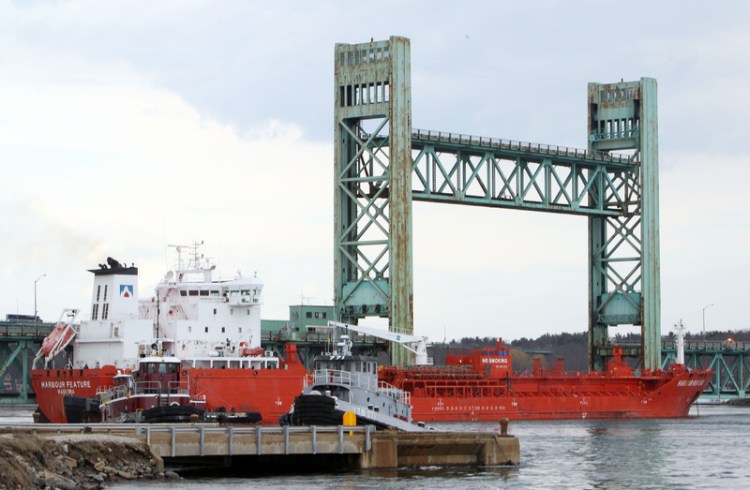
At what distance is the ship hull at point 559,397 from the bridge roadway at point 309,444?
3512 cm

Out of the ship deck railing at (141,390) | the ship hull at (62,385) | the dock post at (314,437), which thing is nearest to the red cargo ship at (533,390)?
the ship hull at (62,385)

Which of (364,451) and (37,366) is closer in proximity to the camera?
(364,451)

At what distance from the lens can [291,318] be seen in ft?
359

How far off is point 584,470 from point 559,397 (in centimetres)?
4280

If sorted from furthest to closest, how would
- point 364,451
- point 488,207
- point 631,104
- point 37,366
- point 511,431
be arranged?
point 631,104 → point 488,207 → point 37,366 → point 511,431 → point 364,451

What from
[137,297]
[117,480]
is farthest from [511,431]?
[117,480]

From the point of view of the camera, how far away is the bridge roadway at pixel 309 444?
43250 mm

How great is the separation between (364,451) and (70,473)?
32.9 ft

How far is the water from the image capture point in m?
43.2

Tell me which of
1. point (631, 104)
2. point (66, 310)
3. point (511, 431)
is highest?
point (631, 104)

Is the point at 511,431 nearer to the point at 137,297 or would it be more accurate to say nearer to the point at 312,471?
the point at 137,297

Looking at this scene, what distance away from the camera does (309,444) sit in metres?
45.0

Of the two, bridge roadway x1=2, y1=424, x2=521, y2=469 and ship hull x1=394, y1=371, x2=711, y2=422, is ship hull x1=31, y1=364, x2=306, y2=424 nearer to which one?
bridge roadway x1=2, y1=424, x2=521, y2=469

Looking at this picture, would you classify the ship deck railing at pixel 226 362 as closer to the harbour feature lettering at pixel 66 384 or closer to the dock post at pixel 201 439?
the harbour feature lettering at pixel 66 384
